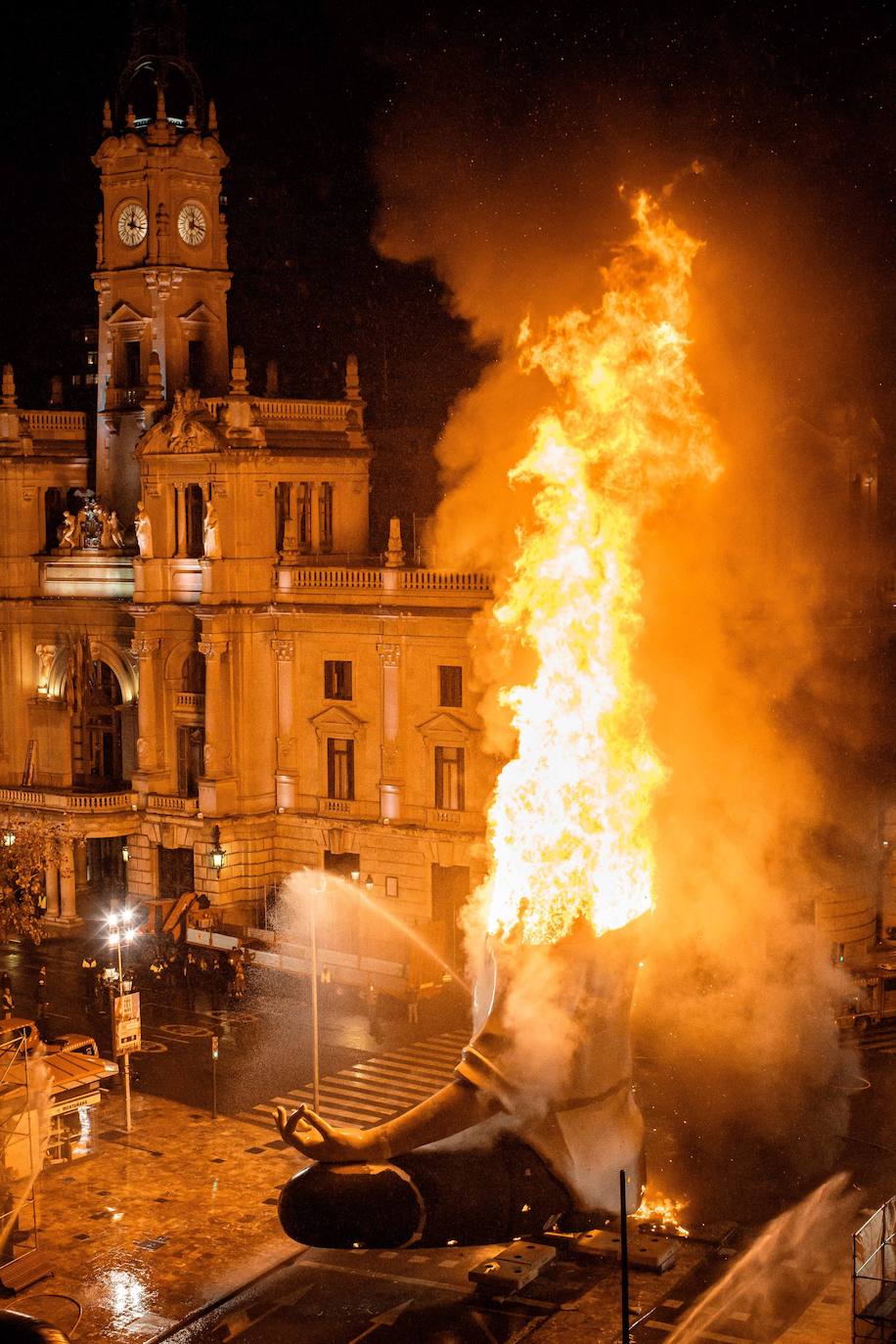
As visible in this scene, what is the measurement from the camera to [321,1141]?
32812mm

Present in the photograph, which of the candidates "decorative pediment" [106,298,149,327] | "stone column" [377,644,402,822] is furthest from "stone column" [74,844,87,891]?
"decorative pediment" [106,298,149,327]

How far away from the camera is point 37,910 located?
69875mm

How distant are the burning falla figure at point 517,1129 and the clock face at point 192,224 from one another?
41.9 m

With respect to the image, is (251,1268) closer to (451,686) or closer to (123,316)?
(451,686)

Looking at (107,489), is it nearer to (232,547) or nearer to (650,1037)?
(232,547)

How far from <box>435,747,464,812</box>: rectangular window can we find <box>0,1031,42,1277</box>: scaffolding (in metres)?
24.9

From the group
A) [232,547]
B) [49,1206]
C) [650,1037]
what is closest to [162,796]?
[232,547]

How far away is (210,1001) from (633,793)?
83.8 feet

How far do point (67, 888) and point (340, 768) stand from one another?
1083cm

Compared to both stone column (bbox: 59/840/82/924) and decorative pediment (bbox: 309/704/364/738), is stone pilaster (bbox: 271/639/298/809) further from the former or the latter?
stone column (bbox: 59/840/82/924)

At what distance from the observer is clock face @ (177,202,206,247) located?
70375 mm

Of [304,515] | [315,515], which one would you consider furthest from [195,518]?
[315,515]

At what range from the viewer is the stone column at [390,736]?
64.0 meters

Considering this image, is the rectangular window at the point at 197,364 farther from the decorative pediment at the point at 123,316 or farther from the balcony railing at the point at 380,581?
the balcony railing at the point at 380,581
